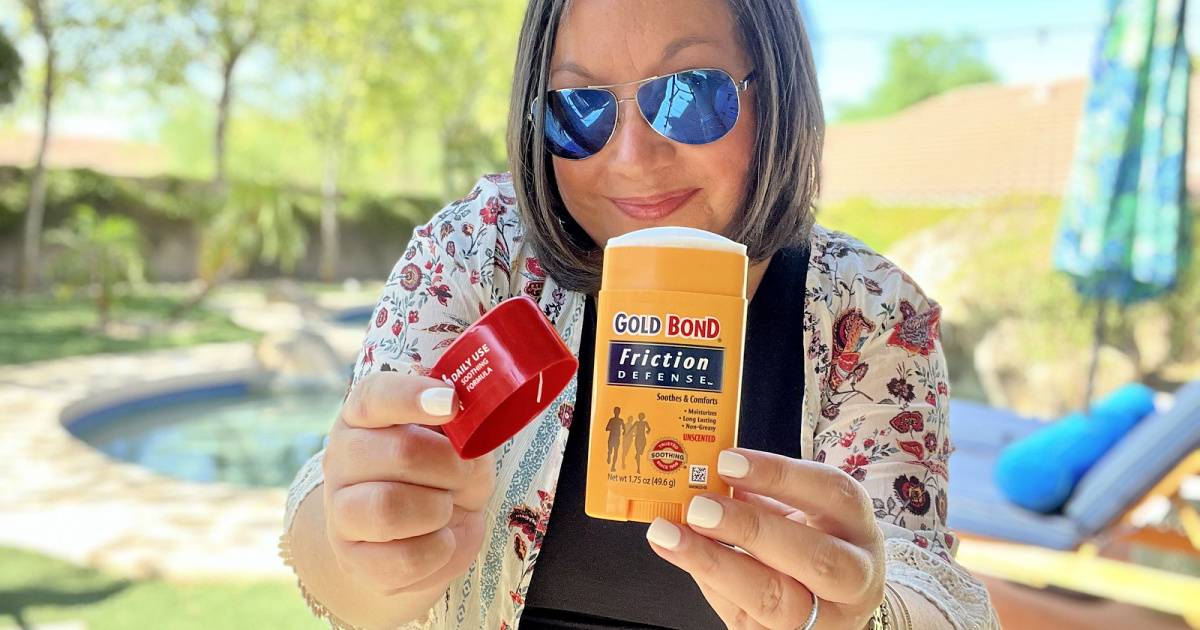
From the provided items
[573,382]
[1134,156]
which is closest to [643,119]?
[573,382]

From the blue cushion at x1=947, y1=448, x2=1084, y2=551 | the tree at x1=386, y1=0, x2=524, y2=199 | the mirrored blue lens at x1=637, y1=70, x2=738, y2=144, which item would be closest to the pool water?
the blue cushion at x1=947, y1=448, x2=1084, y2=551

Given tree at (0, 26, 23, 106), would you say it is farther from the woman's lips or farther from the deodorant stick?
the deodorant stick

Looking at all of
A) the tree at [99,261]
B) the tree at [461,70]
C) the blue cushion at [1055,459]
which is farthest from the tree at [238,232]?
the blue cushion at [1055,459]

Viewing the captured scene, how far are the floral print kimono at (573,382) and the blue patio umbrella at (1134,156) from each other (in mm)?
4796

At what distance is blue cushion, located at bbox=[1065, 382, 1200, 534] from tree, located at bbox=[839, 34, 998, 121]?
31.3m

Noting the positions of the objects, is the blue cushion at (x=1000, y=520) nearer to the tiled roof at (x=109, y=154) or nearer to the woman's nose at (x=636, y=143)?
the woman's nose at (x=636, y=143)

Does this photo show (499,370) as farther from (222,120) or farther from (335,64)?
(335,64)

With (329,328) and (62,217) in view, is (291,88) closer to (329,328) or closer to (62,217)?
(62,217)

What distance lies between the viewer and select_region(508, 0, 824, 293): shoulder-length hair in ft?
4.61

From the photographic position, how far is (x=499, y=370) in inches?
36.7

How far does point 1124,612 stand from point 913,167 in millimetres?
12068

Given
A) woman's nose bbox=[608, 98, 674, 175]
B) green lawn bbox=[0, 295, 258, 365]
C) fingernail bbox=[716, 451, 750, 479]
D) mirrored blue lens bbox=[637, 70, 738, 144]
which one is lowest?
green lawn bbox=[0, 295, 258, 365]

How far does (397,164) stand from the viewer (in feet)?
131

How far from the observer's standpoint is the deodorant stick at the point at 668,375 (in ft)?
2.96
